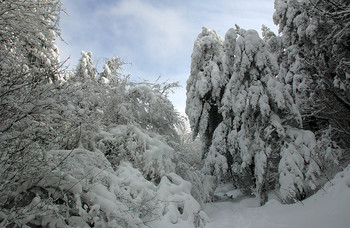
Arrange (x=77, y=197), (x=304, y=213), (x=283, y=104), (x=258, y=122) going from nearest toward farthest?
(x=77, y=197), (x=304, y=213), (x=283, y=104), (x=258, y=122)

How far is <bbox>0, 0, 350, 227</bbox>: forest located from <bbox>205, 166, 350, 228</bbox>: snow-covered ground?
0.68 feet

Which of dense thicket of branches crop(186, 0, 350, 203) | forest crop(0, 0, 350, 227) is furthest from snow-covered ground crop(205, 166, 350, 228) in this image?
dense thicket of branches crop(186, 0, 350, 203)

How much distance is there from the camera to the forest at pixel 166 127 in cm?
320

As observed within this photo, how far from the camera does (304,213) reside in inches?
251

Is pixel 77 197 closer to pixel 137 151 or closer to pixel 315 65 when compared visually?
pixel 137 151

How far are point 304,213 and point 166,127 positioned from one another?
5.30 m

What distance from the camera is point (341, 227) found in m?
4.80

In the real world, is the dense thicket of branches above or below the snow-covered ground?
above

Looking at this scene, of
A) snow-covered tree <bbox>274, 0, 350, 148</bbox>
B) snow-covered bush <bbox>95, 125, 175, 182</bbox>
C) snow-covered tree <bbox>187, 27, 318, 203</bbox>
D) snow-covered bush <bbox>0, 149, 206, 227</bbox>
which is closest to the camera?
snow-covered bush <bbox>0, 149, 206, 227</bbox>

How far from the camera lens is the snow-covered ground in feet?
17.7

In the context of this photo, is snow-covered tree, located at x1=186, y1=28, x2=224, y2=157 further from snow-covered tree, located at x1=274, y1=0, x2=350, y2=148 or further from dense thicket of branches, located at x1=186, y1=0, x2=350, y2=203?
snow-covered tree, located at x1=274, y1=0, x2=350, y2=148

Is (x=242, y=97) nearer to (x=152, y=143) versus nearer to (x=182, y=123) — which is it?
(x=182, y=123)

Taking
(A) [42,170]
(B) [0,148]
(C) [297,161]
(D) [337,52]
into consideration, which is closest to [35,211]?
(A) [42,170]

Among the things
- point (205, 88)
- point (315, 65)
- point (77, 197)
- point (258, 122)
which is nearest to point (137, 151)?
point (77, 197)
